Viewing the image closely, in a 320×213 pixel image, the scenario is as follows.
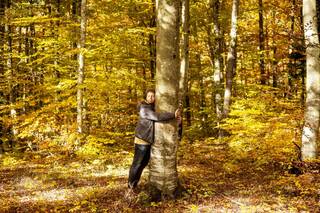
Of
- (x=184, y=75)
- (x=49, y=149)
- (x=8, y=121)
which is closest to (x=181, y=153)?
(x=184, y=75)

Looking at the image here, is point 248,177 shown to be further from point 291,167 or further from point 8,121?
point 8,121

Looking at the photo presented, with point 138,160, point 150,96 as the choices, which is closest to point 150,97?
point 150,96

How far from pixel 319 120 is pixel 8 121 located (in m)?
11.4

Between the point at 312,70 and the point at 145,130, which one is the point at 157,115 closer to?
the point at 145,130

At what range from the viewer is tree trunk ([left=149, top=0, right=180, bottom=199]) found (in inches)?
266

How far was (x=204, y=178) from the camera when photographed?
29.9ft

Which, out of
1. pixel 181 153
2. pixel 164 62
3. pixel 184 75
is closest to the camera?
pixel 164 62

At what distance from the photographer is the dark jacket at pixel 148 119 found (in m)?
6.81

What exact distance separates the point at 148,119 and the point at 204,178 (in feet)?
9.80

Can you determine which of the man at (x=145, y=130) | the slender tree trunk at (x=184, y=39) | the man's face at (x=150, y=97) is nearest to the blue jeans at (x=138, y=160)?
the man at (x=145, y=130)

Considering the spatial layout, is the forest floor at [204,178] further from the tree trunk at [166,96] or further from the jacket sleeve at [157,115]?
the jacket sleeve at [157,115]

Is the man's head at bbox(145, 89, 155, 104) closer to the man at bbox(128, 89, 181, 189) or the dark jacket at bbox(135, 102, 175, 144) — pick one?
the man at bbox(128, 89, 181, 189)

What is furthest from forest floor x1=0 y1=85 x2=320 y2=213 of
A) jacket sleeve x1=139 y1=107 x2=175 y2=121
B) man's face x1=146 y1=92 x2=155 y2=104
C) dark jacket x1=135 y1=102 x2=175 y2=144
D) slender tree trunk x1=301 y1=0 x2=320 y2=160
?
man's face x1=146 y1=92 x2=155 y2=104

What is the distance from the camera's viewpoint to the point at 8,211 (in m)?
7.11
